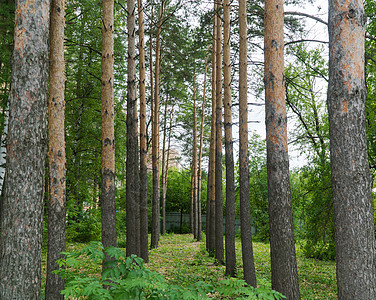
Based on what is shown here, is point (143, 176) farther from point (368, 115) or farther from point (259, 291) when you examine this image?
point (259, 291)

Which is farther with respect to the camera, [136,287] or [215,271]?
[215,271]

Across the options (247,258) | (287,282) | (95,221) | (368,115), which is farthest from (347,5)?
(95,221)

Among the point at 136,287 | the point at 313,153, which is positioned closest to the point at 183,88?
the point at 313,153

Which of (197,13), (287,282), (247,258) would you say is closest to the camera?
(287,282)

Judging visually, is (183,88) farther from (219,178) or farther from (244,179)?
(244,179)

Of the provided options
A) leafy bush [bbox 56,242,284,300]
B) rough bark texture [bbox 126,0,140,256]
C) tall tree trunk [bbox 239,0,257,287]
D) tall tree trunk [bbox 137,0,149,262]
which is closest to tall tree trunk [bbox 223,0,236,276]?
tall tree trunk [bbox 239,0,257,287]

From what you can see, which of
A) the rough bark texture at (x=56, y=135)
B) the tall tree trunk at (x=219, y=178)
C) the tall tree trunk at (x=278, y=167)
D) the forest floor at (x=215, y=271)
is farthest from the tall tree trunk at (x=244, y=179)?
the rough bark texture at (x=56, y=135)

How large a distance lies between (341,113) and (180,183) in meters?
26.8

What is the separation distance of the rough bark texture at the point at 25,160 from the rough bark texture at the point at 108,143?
280cm

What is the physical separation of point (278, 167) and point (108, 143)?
351cm

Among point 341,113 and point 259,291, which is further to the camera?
point 341,113

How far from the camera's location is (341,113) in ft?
12.0

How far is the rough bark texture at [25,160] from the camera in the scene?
3629mm

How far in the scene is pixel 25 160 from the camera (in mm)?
3742
